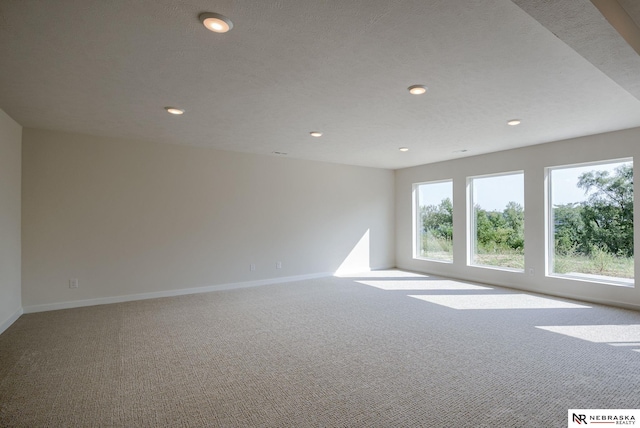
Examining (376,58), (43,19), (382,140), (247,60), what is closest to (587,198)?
(382,140)

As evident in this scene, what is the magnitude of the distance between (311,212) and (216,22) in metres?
4.77

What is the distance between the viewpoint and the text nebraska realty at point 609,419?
199 cm

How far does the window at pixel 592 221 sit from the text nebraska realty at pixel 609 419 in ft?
10.9

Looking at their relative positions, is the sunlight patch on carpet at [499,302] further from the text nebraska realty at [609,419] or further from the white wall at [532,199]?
the text nebraska realty at [609,419]

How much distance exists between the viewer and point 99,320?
3887 mm

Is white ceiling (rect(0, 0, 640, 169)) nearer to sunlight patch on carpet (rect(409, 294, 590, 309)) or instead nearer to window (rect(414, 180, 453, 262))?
sunlight patch on carpet (rect(409, 294, 590, 309))

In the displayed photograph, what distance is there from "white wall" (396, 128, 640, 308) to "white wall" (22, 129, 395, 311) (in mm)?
1840

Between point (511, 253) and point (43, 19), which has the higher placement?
point (43, 19)

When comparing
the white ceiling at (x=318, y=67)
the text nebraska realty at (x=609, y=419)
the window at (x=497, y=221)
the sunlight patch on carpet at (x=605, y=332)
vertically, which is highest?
the white ceiling at (x=318, y=67)

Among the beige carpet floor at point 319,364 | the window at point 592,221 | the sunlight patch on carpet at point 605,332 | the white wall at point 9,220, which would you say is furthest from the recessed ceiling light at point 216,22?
the window at point 592,221

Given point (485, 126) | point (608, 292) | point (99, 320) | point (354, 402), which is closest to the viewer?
point (354, 402)

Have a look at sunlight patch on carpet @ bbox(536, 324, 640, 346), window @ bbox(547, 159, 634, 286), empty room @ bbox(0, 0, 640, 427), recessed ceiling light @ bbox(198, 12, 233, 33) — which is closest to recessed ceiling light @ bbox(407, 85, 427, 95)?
empty room @ bbox(0, 0, 640, 427)

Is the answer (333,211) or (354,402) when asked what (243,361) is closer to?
(354,402)

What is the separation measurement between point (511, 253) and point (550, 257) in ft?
1.99
